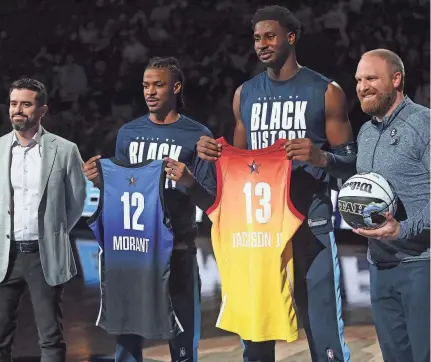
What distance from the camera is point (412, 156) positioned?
116 inches

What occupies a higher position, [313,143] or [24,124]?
[24,124]

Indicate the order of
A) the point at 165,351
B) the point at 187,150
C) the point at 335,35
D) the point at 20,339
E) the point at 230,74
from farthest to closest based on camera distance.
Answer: the point at 230,74, the point at 335,35, the point at 20,339, the point at 165,351, the point at 187,150

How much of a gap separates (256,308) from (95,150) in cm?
428

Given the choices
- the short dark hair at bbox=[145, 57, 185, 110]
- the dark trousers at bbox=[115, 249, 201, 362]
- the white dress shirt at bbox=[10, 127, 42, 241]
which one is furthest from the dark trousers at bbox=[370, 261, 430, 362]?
the white dress shirt at bbox=[10, 127, 42, 241]

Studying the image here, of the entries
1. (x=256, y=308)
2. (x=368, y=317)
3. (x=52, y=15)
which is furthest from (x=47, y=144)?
(x=52, y=15)

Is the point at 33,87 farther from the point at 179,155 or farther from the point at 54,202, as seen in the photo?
the point at 179,155

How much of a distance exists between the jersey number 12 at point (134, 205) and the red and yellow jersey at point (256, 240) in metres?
0.34

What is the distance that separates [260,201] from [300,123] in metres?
0.38

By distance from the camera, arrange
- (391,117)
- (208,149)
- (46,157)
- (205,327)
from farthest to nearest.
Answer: (205,327), (46,157), (208,149), (391,117)

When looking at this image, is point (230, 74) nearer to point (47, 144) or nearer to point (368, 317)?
point (368, 317)

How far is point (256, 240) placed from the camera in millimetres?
3387

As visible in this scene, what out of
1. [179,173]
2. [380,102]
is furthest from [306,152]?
[179,173]

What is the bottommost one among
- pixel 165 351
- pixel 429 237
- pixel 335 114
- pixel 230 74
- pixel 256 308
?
pixel 165 351

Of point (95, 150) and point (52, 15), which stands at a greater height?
point (52, 15)
